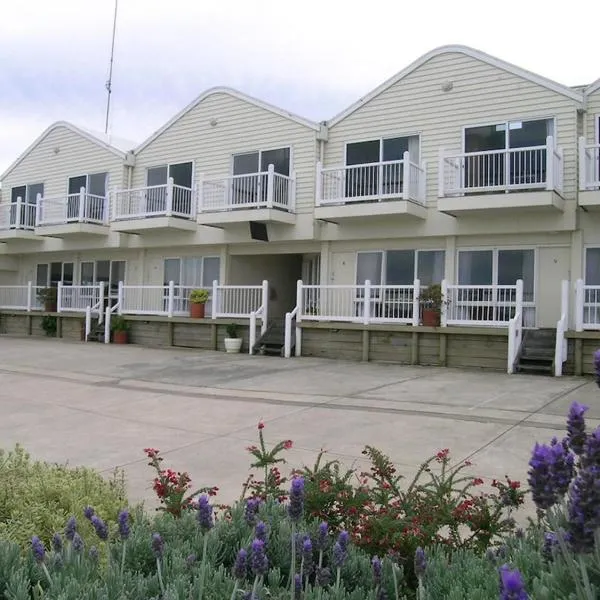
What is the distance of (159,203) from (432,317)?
10620 millimetres

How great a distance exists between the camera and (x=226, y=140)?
2019 cm

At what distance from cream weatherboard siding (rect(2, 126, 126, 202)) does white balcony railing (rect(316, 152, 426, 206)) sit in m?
A: 9.36

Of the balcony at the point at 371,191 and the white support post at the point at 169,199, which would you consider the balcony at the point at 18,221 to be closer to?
the white support post at the point at 169,199

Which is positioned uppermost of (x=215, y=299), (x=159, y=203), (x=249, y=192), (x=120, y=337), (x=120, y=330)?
(x=249, y=192)

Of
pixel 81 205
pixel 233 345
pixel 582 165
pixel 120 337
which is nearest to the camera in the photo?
pixel 582 165

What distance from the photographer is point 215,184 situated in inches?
760

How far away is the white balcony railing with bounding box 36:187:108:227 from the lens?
71.8 feet

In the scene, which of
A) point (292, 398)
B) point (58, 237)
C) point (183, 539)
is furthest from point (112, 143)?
point (183, 539)

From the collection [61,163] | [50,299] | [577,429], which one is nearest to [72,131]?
[61,163]

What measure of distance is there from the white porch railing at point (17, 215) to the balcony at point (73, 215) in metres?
0.90

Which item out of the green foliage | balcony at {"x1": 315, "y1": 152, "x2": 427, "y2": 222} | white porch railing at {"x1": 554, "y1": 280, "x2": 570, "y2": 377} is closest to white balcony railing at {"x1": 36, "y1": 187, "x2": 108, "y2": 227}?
balcony at {"x1": 315, "y1": 152, "x2": 427, "y2": 222}

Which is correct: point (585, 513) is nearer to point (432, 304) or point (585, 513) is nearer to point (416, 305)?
point (432, 304)

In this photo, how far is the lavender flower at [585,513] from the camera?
1.35 metres

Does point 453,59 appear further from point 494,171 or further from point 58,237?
point 58,237
